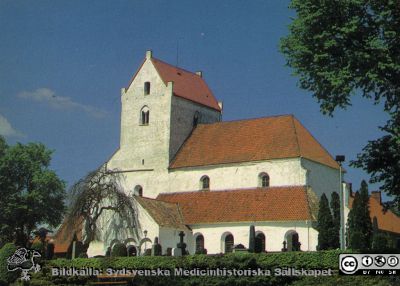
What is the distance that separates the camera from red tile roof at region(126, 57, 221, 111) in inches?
2384

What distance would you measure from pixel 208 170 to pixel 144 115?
360 inches

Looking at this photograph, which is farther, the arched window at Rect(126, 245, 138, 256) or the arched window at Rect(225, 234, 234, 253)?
the arched window at Rect(126, 245, 138, 256)

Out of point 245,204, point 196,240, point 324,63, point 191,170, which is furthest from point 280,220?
point 324,63

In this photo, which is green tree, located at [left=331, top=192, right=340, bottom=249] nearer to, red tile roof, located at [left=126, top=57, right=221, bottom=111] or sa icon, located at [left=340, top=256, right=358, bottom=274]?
sa icon, located at [left=340, top=256, right=358, bottom=274]

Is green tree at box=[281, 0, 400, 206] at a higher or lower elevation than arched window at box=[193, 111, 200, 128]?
lower

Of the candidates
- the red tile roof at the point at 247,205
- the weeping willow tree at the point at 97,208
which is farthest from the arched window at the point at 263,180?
the weeping willow tree at the point at 97,208

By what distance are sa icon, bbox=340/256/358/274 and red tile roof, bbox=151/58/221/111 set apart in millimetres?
37007

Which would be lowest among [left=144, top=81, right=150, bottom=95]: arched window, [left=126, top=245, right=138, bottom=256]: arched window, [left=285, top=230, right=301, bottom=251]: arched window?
[left=126, top=245, right=138, bottom=256]: arched window

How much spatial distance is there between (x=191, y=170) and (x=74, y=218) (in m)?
10.7

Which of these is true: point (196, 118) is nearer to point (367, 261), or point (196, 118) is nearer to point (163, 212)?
point (163, 212)

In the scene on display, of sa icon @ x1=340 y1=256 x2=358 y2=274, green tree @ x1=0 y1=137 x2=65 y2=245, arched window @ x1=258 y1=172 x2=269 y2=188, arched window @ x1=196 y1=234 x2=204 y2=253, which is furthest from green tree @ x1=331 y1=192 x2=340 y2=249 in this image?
green tree @ x1=0 y1=137 x2=65 y2=245

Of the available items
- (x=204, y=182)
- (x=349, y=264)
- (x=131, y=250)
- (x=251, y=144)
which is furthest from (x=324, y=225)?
(x=349, y=264)

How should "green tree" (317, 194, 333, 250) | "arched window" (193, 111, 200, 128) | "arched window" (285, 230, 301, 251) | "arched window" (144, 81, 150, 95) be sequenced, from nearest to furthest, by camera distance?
"green tree" (317, 194, 333, 250)
"arched window" (285, 230, 301, 251)
"arched window" (144, 81, 150, 95)
"arched window" (193, 111, 200, 128)

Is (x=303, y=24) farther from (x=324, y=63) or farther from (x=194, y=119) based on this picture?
(x=194, y=119)
